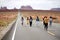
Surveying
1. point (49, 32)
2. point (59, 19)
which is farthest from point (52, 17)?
point (49, 32)

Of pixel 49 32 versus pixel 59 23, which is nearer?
pixel 59 23

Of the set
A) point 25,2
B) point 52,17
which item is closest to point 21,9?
point 25,2

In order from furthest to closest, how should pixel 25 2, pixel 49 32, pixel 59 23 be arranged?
pixel 49 32 → pixel 59 23 → pixel 25 2

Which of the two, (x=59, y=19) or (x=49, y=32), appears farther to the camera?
(x=49, y=32)

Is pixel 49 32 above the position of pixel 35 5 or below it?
below

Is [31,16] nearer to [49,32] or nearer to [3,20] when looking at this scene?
[3,20]

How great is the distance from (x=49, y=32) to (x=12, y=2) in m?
2.79

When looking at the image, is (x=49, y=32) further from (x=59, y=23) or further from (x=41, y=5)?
(x=41, y=5)

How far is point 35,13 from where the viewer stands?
10.6 m

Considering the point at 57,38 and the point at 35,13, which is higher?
the point at 35,13

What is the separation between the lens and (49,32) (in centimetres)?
1286

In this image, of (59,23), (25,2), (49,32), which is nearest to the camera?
(25,2)

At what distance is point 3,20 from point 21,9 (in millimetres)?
581

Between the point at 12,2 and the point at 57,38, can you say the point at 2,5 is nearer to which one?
the point at 12,2
